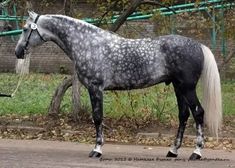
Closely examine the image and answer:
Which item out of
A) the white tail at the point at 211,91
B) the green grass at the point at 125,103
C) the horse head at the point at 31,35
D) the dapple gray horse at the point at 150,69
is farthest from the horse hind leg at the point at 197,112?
the green grass at the point at 125,103

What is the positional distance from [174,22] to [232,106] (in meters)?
2.80

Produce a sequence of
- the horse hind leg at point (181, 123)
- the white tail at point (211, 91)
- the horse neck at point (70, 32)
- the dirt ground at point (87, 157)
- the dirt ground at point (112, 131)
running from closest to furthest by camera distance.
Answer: the dirt ground at point (87, 157) → the white tail at point (211, 91) → the horse neck at point (70, 32) → the horse hind leg at point (181, 123) → the dirt ground at point (112, 131)

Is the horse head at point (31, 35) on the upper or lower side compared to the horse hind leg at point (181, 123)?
upper

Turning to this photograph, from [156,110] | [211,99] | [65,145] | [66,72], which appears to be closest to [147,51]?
[211,99]

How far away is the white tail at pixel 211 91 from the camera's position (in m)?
8.64

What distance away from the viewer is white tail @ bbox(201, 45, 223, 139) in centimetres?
864

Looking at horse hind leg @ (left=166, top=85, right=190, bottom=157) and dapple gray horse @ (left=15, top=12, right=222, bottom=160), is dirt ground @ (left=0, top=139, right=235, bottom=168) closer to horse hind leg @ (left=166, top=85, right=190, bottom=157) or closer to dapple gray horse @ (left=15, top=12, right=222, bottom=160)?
horse hind leg @ (left=166, top=85, right=190, bottom=157)

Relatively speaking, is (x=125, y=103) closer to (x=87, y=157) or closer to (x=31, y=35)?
(x=87, y=157)

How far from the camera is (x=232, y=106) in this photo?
15.4 meters

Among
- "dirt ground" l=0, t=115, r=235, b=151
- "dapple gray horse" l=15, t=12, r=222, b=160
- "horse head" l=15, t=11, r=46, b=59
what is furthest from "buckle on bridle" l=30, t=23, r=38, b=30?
"dirt ground" l=0, t=115, r=235, b=151

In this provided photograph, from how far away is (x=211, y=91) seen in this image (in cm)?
869

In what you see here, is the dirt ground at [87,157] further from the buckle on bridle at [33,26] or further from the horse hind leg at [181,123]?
the buckle on bridle at [33,26]

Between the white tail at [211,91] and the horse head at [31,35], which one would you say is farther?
the horse head at [31,35]

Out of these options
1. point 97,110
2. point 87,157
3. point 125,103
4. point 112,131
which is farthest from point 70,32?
point 125,103
